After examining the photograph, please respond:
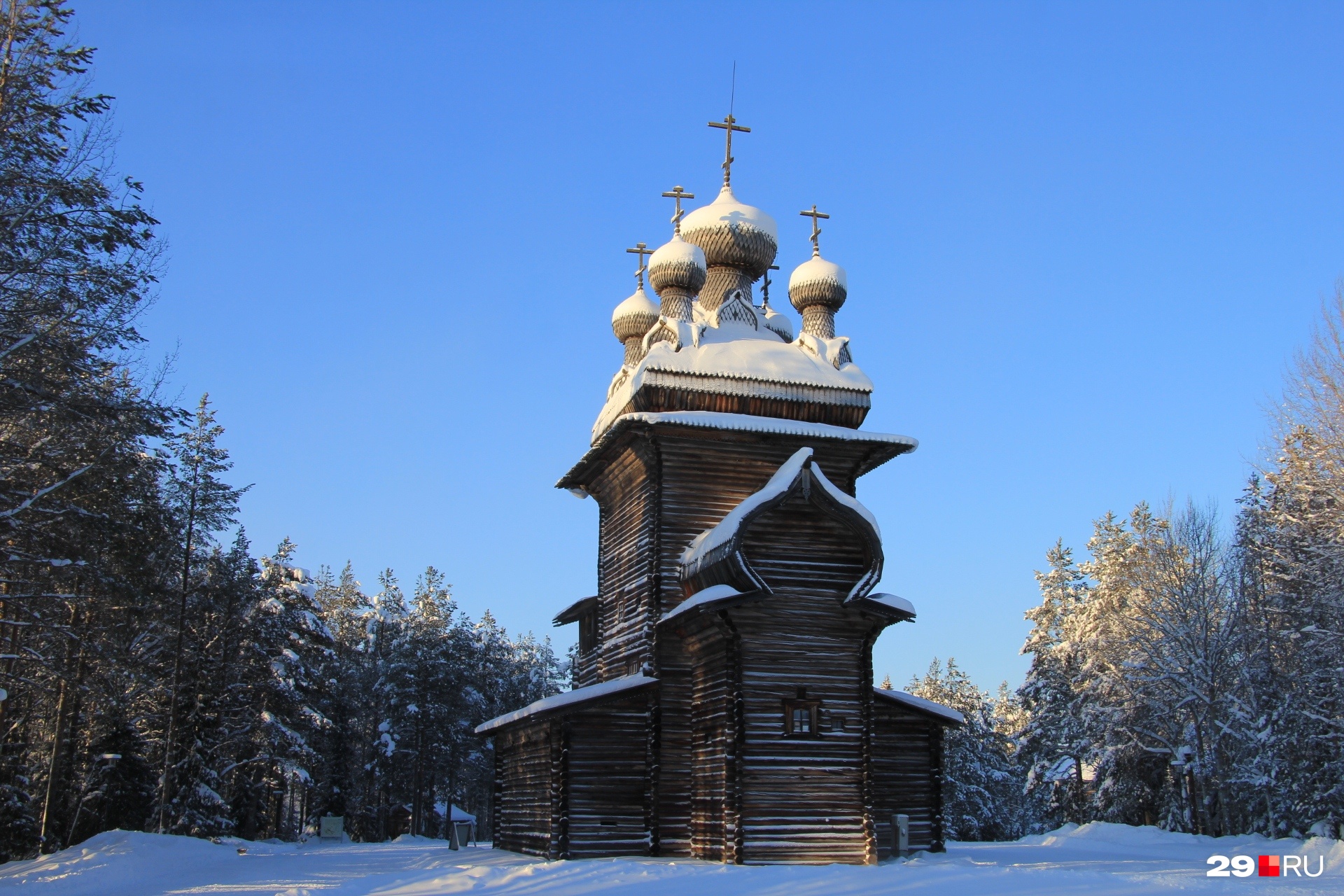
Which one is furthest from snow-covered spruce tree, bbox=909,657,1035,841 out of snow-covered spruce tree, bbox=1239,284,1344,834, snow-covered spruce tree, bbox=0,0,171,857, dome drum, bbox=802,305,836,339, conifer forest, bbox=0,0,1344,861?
snow-covered spruce tree, bbox=0,0,171,857

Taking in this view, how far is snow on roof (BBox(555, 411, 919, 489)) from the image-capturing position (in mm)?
19609

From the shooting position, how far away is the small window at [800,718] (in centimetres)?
1741

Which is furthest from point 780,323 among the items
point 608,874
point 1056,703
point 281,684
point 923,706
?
point 1056,703

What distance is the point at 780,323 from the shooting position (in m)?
25.9

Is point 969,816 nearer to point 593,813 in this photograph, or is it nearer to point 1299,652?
point 1299,652

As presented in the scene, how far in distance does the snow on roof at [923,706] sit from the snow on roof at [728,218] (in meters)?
10.2

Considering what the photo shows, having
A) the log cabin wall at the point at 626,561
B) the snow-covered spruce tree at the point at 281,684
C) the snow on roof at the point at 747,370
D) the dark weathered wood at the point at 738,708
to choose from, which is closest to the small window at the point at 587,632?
the log cabin wall at the point at 626,561

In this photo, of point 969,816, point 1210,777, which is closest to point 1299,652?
point 1210,777

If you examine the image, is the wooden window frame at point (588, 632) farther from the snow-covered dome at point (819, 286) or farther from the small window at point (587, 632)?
the snow-covered dome at point (819, 286)

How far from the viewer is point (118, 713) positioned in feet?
84.6

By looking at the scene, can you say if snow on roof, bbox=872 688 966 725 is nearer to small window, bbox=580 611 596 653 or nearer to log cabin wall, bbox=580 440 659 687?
log cabin wall, bbox=580 440 659 687

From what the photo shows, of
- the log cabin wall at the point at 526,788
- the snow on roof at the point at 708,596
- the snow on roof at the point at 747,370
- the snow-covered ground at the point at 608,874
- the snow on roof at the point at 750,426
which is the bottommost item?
the snow-covered ground at the point at 608,874

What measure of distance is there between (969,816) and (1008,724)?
2572cm

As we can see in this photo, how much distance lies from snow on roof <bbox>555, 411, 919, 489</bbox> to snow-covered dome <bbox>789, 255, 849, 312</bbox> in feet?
12.4
